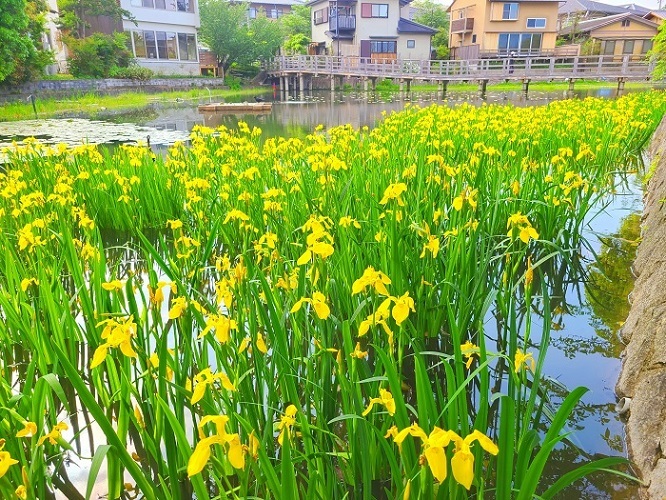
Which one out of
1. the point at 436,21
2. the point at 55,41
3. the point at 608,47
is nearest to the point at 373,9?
the point at 608,47

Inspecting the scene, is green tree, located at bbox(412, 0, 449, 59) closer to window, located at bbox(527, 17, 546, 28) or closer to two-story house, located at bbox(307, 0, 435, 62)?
two-story house, located at bbox(307, 0, 435, 62)

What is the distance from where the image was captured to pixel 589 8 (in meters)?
48.0

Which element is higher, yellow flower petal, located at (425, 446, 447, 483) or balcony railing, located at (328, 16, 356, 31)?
balcony railing, located at (328, 16, 356, 31)

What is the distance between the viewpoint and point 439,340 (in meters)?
2.71

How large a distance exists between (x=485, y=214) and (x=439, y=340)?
2.68 feet


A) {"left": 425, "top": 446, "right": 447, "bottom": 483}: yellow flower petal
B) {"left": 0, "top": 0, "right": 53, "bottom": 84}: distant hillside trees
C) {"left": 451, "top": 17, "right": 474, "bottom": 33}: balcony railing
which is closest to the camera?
{"left": 425, "top": 446, "right": 447, "bottom": 483}: yellow flower petal

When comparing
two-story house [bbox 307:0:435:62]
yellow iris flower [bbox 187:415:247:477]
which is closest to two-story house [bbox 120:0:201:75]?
two-story house [bbox 307:0:435:62]

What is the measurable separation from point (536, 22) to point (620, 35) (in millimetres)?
7012

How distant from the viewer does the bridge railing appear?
80.5ft

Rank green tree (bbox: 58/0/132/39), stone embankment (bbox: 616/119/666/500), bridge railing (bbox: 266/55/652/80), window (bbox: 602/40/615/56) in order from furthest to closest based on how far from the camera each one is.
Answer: window (bbox: 602/40/615/56) < green tree (bbox: 58/0/132/39) < bridge railing (bbox: 266/55/652/80) < stone embankment (bbox: 616/119/666/500)

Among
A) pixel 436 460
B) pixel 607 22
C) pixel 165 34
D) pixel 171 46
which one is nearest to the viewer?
pixel 436 460

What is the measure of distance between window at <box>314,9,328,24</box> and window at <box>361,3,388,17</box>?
389cm

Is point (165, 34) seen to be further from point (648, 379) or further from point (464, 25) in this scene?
point (648, 379)

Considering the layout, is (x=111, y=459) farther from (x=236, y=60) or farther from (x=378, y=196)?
(x=236, y=60)
